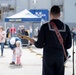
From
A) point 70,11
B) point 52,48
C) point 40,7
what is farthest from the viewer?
point 40,7

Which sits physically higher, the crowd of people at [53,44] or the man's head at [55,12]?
the man's head at [55,12]

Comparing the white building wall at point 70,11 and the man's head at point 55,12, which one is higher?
the man's head at point 55,12

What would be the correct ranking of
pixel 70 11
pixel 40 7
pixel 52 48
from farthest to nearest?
pixel 40 7, pixel 70 11, pixel 52 48

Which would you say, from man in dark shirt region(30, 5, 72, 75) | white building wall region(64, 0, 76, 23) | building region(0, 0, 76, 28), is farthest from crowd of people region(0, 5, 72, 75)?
white building wall region(64, 0, 76, 23)

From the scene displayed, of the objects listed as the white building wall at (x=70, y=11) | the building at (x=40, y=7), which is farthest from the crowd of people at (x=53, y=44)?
the white building wall at (x=70, y=11)

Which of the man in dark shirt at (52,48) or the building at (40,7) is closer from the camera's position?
the man in dark shirt at (52,48)

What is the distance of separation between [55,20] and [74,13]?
39184 mm

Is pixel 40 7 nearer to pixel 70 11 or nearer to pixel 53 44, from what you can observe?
pixel 70 11

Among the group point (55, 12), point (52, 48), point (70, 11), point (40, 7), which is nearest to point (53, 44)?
point (52, 48)

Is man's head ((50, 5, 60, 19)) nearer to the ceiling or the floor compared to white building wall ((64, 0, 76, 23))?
nearer to the ceiling

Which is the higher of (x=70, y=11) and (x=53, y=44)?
(x=53, y=44)

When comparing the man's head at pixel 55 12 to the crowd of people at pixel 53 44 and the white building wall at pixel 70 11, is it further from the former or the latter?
the white building wall at pixel 70 11

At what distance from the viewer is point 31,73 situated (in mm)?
10531

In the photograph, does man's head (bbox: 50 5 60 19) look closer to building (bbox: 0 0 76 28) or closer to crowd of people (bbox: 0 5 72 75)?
crowd of people (bbox: 0 5 72 75)
